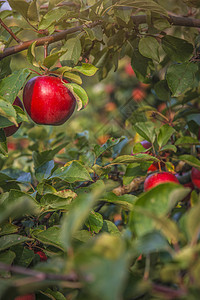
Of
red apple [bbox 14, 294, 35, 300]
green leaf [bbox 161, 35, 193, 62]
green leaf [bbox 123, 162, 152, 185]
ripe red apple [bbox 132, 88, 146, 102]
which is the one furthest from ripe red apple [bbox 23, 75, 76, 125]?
ripe red apple [bbox 132, 88, 146, 102]

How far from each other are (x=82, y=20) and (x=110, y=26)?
0.13 meters

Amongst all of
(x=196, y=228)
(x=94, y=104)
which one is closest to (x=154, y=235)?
(x=196, y=228)

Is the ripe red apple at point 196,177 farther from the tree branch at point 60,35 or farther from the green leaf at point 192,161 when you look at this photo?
the tree branch at point 60,35

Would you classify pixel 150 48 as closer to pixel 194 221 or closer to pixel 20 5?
pixel 20 5

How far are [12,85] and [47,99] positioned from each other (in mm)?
138

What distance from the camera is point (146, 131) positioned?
42.6 inches

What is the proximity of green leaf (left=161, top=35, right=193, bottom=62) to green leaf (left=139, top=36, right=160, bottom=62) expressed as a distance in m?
0.08

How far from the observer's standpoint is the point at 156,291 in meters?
0.40

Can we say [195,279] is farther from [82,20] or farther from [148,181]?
[82,20]

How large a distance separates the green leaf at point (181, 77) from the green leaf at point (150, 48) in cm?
7

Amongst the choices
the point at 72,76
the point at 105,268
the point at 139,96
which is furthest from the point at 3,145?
the point at 139,96

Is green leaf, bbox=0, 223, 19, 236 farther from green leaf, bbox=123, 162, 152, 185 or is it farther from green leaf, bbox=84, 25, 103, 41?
green leaf, bbox=84, 25, 103, 41

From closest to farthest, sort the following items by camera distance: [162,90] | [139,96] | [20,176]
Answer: [20,176] → [162,90] → [139,96]

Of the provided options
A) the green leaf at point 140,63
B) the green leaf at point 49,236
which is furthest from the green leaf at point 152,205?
the green leaf at point 140,63
